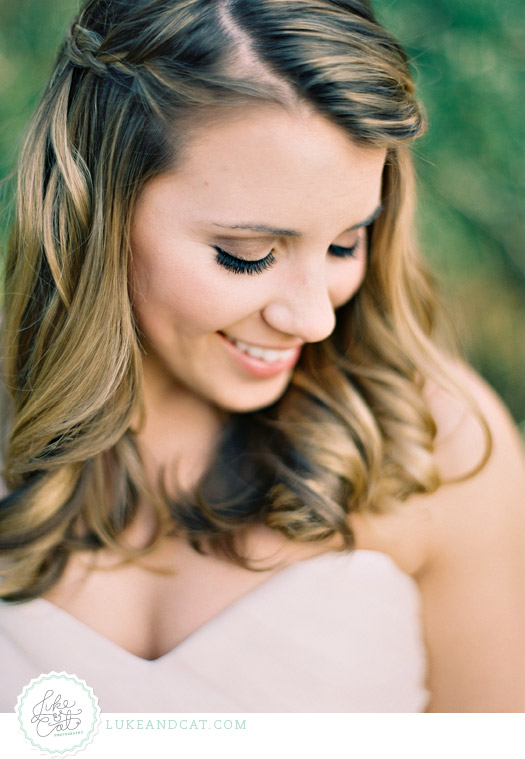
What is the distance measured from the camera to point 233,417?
3.84 feet

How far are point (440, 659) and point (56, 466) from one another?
27.0 inches

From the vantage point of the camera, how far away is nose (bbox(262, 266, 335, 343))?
0.85m

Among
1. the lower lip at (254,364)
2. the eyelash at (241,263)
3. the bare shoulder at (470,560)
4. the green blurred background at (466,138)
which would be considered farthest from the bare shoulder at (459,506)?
the eyelash at (241,263)

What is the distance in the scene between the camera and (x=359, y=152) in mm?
790

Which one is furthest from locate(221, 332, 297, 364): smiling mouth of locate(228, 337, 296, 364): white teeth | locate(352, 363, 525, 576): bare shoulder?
locate(352, 363, 525, 576): bare shoulder

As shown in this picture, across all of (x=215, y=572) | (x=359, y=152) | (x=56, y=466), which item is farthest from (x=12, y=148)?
(x=215, y=572)

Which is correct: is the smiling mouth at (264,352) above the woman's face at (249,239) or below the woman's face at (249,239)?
below

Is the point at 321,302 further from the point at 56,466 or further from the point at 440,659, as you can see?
the point at 440,659

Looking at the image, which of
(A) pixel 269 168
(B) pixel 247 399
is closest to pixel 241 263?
(A) pixel 269 168

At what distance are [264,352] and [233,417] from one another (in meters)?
0.25

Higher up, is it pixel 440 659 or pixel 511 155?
pixel 511 155

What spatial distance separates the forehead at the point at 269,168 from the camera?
76cm
